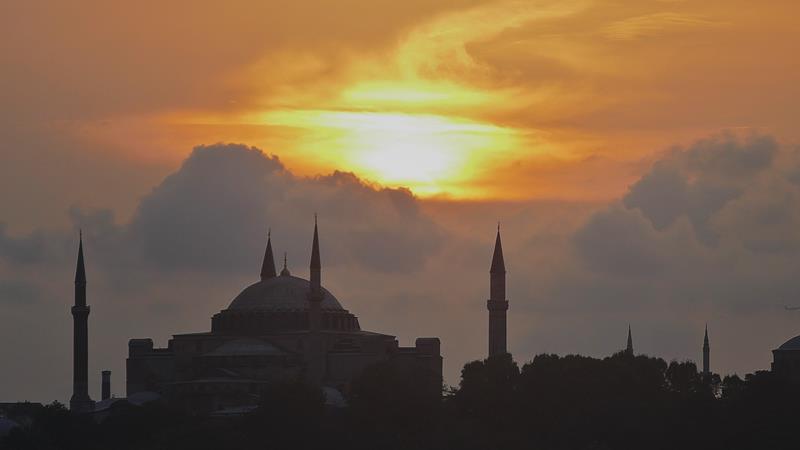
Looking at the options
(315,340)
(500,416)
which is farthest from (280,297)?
(500,416)

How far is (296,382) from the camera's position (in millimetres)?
121812

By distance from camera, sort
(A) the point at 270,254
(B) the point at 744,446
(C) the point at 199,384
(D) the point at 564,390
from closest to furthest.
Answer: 1. (B) the point at 744,446
2. (D) the point at 564,390
3. (C) the point at 199,384
4. (A) the point at 270,254

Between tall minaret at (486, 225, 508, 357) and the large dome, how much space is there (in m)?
10.1

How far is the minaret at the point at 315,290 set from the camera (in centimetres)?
13462

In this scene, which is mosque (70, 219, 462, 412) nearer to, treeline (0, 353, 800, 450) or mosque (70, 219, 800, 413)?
mosque (70, 219, 800, 413)

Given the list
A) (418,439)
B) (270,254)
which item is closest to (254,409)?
(418,439)

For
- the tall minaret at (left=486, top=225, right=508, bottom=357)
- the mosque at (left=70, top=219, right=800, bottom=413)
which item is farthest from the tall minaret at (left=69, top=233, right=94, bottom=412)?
the tall minaret at (left=486, top=225, right=508, bottom=357)

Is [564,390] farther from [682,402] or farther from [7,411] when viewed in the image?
[7,411]

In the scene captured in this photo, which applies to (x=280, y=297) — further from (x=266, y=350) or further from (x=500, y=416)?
(x=500, y=416)

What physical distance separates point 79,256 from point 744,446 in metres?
40.2

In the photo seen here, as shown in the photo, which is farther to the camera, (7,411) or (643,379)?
(7,411)

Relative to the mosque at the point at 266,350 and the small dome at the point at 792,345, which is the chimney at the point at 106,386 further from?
the small dome at the point at 792,345

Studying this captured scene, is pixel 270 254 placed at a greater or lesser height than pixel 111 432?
greater

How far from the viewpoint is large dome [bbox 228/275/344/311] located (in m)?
139
